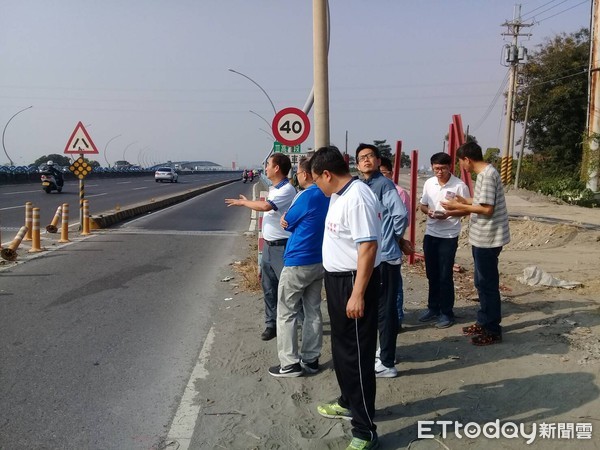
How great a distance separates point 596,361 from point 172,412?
3305mm

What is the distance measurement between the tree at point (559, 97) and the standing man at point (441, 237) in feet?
119

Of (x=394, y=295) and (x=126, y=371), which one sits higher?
(x=394, y=295)

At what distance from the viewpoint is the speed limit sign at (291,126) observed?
363 inches

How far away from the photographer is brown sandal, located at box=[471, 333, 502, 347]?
5191mm

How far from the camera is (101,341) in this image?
18.2 feet

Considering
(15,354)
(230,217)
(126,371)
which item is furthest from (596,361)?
(230,217)

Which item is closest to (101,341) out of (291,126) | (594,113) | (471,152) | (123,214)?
(471,152)

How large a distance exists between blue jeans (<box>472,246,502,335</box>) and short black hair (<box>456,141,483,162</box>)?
2.69ft

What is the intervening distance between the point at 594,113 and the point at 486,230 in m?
25.3

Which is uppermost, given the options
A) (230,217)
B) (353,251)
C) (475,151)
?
(475,151)

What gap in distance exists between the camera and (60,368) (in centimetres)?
481

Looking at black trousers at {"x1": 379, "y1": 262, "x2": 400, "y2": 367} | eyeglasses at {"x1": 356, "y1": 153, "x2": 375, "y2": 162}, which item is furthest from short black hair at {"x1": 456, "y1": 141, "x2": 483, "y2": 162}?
black trousers at {"x1": 379, "y1": 262, "x2": 400, "y2": 367}

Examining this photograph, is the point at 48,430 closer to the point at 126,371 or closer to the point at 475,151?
the point at 126,371

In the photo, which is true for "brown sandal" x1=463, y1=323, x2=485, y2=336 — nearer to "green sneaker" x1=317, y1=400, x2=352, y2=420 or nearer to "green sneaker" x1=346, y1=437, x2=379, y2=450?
"green sneaker" x1=317, y1=400, x2=352, y2=420
